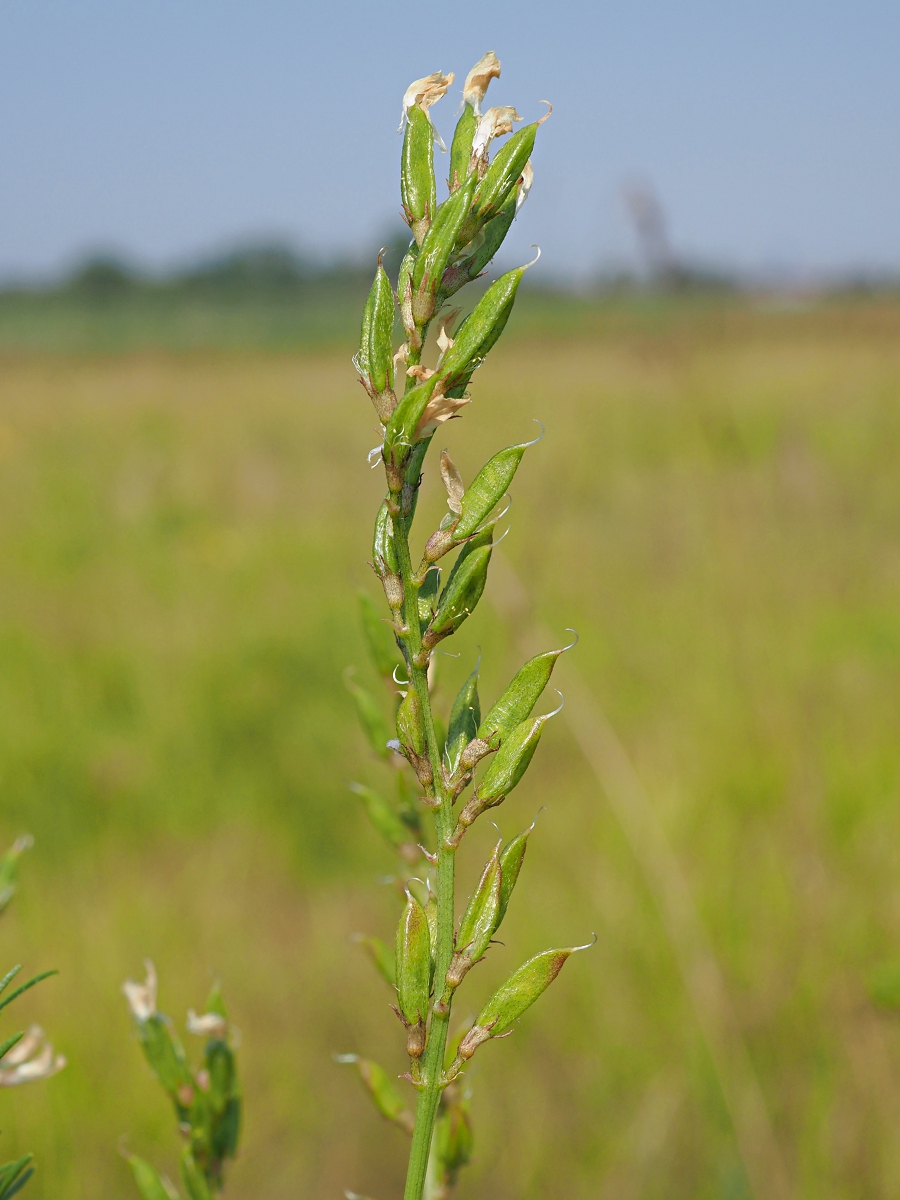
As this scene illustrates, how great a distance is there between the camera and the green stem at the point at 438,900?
421 millimetres

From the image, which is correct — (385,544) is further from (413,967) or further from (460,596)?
(413,967)

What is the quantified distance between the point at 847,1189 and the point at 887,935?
85 centimetres

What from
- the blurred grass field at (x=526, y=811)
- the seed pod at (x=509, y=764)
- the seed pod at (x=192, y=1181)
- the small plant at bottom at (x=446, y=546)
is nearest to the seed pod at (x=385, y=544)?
the small plant at bottom at (x=446, y=546)

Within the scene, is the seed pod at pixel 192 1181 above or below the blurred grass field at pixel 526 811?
above

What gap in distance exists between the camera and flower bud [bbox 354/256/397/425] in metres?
0.49

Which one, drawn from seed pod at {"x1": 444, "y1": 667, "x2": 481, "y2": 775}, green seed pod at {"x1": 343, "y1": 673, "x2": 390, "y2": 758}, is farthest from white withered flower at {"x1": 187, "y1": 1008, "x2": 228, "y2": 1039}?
seed pod at {"x1": 444, "y1": 667, "x2": 481, "y2": 775}

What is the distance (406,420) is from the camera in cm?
46

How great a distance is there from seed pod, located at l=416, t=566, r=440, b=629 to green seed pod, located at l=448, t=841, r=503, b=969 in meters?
0.12

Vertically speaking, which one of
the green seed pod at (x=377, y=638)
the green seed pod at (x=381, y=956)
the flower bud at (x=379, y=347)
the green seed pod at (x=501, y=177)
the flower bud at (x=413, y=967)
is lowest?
the green seed pod at (x=381, y=956)

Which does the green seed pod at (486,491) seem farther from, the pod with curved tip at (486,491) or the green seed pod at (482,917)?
the green seed pod at (482,917)

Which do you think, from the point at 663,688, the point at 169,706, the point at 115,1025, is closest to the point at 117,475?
the point at 169,706

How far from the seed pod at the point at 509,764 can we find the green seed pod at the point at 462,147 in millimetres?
283

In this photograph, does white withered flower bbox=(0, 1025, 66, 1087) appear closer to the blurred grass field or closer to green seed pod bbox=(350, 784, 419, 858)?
green seed pod bbox=(350, 784, 419, 858)

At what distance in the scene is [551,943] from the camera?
10.3 feet
